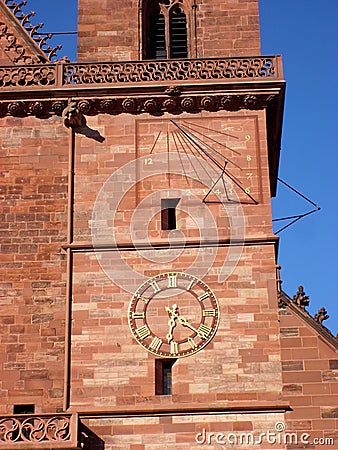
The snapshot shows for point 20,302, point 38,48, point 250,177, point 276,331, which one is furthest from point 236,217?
point 38,48

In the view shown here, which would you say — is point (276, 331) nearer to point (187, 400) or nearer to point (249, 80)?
point (187, 400)

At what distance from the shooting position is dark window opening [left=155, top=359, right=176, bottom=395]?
1919cm

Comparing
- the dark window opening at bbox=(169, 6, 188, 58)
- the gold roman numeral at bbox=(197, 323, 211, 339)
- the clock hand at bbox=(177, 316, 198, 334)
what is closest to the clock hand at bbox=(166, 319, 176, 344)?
the clock hand at bbox=(177, 316, 198, 334)

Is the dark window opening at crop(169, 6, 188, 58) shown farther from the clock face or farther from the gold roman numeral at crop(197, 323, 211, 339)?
the gold roman numeral at crop(197, 323, 211, 339)

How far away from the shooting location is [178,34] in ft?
77.2

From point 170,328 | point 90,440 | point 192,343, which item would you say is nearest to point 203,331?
point 192,343

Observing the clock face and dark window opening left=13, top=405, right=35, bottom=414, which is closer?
dark window opening left=13, top=405, right=35, bottom=414

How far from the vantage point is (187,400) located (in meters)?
18.9

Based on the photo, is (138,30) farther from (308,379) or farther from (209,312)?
(308,379)

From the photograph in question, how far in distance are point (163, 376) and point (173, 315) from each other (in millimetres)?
1038

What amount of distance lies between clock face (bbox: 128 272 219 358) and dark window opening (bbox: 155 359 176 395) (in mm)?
123

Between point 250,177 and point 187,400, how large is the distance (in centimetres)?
425

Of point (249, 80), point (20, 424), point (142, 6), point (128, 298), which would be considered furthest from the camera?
point (142, 6)

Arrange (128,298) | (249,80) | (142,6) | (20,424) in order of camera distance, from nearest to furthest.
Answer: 1. (20,424)
2. (128,298)
3. (249,80)
4. (142,6)
